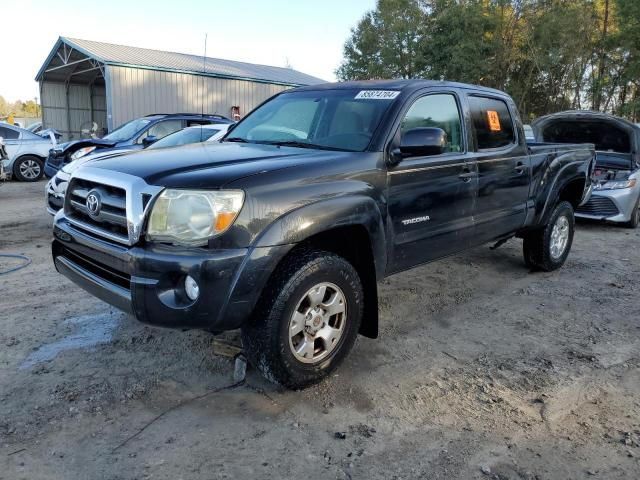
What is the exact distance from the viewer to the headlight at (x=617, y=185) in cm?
838

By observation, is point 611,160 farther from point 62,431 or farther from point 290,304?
point 62,431

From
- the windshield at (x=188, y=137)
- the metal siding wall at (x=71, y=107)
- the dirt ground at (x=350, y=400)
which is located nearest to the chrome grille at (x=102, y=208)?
the dirt ground at (x=350, y=400)

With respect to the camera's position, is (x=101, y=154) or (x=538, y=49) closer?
(x=101, y=154)

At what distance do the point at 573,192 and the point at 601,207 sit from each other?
9.71 feet

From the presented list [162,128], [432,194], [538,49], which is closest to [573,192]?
[432,194]

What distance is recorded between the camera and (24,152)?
13.6 metres

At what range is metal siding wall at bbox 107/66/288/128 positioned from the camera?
744 inches

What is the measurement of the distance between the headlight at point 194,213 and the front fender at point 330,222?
0.71ft

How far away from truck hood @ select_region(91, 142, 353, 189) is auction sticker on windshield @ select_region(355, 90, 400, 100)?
66 centimetres

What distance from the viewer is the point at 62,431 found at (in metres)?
2.72

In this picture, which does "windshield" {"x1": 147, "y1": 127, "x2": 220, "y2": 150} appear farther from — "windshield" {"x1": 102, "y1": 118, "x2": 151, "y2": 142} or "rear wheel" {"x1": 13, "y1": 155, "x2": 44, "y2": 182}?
"rear wheel" {"x1": 13, "y1": 155, "x2": 44, "y2": 182}

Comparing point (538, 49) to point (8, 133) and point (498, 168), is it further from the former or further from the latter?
point (498, 168)

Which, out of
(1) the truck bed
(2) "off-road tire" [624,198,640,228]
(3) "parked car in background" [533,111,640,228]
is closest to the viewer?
(1) the truck bed

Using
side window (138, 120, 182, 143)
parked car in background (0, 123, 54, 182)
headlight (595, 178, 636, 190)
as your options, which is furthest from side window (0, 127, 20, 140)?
headlight (595, 178, 636, 190)
